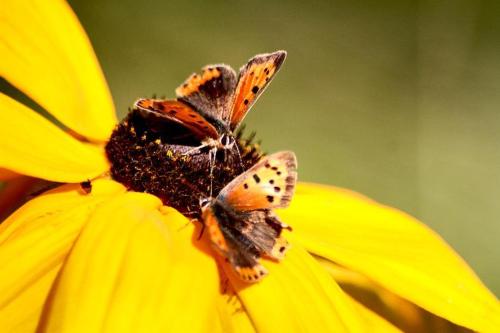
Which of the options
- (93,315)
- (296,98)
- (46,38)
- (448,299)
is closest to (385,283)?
(448,299)

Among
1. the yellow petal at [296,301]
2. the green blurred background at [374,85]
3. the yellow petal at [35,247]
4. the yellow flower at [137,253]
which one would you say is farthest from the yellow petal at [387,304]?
the green blurred background at [374,85]

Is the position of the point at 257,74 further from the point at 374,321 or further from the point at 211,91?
the point at 374,321

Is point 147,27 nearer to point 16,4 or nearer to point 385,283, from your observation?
point 16,4

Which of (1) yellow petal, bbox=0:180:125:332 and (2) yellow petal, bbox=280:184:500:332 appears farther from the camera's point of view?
(2) yellow petal, bbox=280:184:500:332

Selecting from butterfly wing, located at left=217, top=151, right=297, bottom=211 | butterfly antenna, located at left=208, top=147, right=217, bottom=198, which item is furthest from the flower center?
butterfly wing, located at left=217, top=151, right=297, bottom=211

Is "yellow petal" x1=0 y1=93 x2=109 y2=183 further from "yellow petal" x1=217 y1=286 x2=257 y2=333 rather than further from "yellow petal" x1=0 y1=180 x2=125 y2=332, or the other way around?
"yellow petal" x1=217 y1=286 x2=257 y2=333

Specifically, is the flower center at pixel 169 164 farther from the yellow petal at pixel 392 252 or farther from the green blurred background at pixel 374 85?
the green blurred background at pixel 374 85
